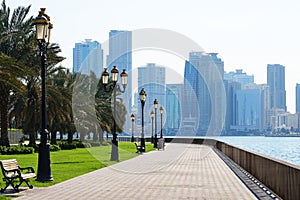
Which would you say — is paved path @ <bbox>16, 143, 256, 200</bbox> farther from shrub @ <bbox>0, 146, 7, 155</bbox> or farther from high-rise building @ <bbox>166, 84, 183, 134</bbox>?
high-rise building @ <bbox>166, 84, 183, 134</bbox>

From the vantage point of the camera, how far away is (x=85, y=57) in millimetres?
51531

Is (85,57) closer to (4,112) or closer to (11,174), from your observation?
(4,112)

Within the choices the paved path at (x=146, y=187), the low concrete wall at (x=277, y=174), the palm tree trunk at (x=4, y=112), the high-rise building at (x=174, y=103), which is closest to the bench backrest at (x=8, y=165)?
the paved path at (x=146, y=187)

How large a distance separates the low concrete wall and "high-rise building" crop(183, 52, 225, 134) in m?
26.2

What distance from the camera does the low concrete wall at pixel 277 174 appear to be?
10.4 metres

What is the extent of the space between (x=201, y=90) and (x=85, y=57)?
1941 cm

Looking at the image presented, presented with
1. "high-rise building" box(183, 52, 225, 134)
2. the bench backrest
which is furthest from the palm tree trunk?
the bench backrest

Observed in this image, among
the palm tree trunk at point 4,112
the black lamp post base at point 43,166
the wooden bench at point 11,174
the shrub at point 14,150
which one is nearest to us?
the wooden bench at point 11,174

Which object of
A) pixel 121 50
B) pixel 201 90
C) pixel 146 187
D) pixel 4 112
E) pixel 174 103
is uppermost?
pixel 201 90

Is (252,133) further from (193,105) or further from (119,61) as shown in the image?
(119,61)

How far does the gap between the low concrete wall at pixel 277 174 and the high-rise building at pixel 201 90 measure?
86.0 feet

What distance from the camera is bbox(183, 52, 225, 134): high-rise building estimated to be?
51341 mm

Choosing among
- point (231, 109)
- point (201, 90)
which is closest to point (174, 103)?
point (201, 90)

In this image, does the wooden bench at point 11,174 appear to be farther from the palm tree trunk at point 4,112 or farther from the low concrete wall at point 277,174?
the palm tree trunk at point 4,112
